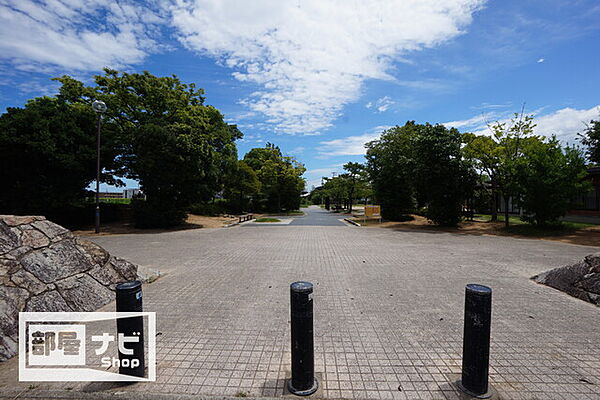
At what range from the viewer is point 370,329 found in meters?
4.07

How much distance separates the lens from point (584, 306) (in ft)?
16.4

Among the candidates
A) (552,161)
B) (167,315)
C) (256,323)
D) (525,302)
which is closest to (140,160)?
(167,315)

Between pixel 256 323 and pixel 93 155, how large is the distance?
17.7 meters

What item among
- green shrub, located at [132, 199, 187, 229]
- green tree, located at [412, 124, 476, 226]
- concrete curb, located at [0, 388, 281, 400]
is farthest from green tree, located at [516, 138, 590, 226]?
green shrub, located at [132, 199, 187, 229]

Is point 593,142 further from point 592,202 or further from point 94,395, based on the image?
point 94,395

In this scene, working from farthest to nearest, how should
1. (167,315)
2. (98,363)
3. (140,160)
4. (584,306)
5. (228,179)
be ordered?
(228,179) → (140,160) → (584,306) → (167,315) → (98,363)

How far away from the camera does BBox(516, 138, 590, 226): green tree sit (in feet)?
47.7

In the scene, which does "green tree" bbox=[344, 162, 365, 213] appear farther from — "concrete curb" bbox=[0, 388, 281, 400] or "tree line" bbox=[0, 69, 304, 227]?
"concrete curb" bbox=[0, 388, 281, 400]

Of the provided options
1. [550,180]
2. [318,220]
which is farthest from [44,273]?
[318,220]

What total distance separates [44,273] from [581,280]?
31.1 ft

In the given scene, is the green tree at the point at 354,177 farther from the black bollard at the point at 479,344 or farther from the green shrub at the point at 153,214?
the black bollard at the point at 479,344

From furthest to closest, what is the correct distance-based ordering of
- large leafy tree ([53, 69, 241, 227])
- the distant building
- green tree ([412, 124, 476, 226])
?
the distant building
green tree ([412, 124, 476, 226])
large leafy tree ([53, 69, 241, 227])

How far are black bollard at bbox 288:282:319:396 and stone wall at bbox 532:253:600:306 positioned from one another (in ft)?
18.7

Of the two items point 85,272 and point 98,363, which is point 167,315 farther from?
point 85,272
